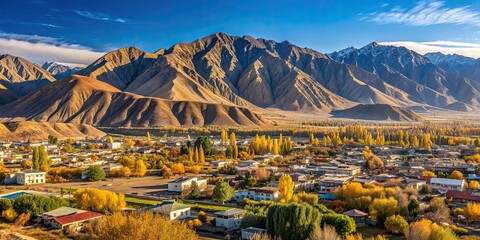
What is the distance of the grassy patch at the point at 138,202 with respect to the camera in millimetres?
37375

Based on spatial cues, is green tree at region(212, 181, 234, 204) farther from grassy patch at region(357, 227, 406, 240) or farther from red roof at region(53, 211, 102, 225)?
grassy patch at region(357, 227, 406, 240)

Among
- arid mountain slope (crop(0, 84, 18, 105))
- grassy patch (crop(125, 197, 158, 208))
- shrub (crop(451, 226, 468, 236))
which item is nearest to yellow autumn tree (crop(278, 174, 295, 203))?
grassy patch (crop(125, 197, 158, 208))

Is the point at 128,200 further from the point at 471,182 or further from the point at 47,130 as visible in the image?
the point at 47,130

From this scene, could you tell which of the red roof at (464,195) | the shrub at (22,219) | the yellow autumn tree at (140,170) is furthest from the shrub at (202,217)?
the yellow autumn tree at (140,170)

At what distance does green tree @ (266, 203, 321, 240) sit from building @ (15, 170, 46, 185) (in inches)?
1233

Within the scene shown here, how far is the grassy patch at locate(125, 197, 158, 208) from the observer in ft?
123

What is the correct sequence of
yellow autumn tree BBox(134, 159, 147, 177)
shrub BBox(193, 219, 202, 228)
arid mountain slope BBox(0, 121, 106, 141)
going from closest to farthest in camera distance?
shrub BBox(193, 219, 202, 228), yellow autumn tree BBox(134, 159, 147, 177), arid mountain slope BBox(0, 121, 106, 141)

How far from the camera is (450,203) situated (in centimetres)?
→ 3709

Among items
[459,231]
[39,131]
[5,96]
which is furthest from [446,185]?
[5,96]

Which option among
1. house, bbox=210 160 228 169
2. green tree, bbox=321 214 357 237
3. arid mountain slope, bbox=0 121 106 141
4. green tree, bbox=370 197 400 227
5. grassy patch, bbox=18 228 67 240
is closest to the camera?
green tree, bbox=321 214 357 237

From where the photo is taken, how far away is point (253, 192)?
40.1 meters

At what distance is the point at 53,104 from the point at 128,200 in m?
125

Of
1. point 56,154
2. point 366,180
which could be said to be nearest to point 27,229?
point 366,180

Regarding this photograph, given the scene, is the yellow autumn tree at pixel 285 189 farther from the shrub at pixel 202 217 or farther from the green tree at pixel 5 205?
the green tree at pixel 5 205
